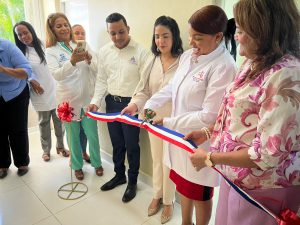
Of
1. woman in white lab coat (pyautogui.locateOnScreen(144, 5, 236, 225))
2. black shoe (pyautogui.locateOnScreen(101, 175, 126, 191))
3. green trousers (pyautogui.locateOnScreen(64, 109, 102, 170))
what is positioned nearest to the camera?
woman in white lab coat (pyautogui.locateOnScreen(144, 5, 236, 225))

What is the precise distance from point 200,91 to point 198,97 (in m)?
0.04

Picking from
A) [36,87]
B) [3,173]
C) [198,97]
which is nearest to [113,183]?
[3,173]

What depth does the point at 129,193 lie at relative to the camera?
2.29 meters

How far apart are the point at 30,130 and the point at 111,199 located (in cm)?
239

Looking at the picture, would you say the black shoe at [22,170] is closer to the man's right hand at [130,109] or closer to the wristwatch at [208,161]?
the man's right hand at [130,109]

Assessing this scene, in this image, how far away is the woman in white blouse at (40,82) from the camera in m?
2.69

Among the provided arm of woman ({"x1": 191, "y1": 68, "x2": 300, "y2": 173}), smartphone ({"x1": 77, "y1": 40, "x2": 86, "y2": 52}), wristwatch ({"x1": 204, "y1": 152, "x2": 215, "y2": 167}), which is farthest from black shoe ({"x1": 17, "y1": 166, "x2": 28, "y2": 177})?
arm of woman ({"x1": 191, "y1": 68, "x2": 300, "y2": 173})

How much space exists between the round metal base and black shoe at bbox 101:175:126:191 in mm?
191

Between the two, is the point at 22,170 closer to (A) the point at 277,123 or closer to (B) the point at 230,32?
(B) the point at 230,32

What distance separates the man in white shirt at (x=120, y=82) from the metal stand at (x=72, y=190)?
21 cm

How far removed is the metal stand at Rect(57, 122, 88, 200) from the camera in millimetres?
2342

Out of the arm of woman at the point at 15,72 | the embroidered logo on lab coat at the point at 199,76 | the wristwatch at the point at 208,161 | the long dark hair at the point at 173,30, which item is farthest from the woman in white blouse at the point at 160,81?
the arm of woman at the point at 15,72

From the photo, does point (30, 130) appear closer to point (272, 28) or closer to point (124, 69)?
point (124, 69)

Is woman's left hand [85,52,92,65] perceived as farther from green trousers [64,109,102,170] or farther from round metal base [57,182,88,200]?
round metal base [57,182,88,200]
